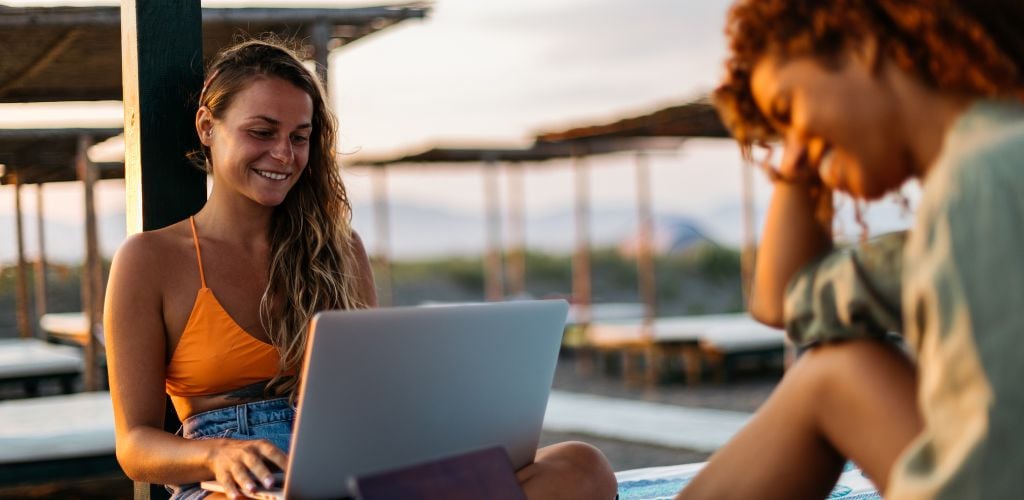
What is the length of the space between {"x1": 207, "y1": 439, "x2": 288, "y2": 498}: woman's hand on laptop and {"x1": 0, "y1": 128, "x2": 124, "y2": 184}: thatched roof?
190 cm

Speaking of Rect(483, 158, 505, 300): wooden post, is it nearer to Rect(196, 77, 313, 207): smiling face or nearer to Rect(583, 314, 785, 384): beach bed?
Rect(583, 314, 785, 384): beach bed

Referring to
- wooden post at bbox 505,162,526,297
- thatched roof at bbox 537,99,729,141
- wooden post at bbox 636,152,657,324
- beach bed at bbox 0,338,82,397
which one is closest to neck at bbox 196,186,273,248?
beach bed at bbox 0,338,82,397

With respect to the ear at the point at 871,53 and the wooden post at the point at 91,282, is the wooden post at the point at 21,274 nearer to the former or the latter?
the wooden post at the point at 91,282

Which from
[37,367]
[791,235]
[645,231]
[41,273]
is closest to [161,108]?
[791,235]

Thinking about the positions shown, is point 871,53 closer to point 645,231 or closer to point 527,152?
point 645,231

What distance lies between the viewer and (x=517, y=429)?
1918mm

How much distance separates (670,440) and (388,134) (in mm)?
9348

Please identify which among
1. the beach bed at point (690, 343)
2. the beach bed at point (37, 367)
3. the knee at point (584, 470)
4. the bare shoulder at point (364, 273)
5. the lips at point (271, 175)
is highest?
the lips at point (271, 175)

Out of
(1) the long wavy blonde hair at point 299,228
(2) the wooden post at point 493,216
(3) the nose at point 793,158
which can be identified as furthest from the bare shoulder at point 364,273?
(2) the wooden post at point 493,216

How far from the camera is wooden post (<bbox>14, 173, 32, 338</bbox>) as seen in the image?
4.39 m

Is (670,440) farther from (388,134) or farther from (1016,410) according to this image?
(388,134)

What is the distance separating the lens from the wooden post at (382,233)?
13305 millimetres

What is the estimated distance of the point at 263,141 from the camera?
232 centimetres

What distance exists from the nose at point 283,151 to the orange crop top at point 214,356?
28 centimetres
